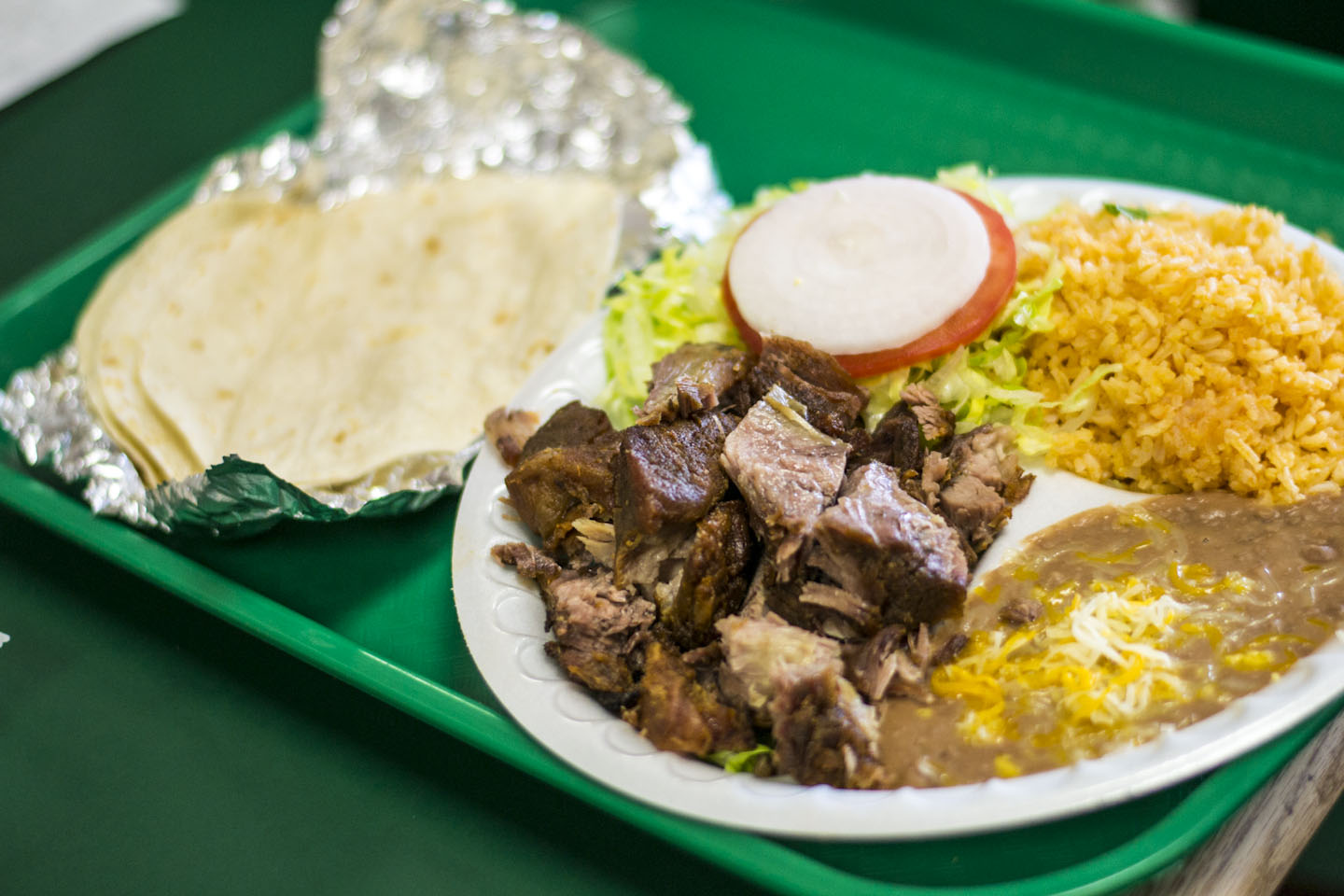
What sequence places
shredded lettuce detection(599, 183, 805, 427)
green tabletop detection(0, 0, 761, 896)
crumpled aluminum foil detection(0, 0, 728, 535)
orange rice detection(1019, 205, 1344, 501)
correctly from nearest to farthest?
green tabletop detection(0, 0, 761, 896)
orange rice detection(1019, 205, 1344, 501)
shredded lettuce detection(599, 183, 805, 427)
crumpled aluminum foil detection(0, 0, 728, 535)

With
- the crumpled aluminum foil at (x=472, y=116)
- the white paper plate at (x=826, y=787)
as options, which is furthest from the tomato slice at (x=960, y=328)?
the crumpled aluminum foil at (x=472, y=116)

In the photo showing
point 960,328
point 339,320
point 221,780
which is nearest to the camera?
point 221,780

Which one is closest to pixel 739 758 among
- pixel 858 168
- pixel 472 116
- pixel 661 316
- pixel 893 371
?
pixel 893 371

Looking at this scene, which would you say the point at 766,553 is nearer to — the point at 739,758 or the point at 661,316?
the point at 739,758

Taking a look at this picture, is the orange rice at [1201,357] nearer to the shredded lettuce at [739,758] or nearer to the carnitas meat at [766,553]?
the carnitas meat at [766,553]

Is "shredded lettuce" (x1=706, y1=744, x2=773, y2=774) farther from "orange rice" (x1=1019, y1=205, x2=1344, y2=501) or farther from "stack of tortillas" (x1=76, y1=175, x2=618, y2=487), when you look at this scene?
"stack of tortillas" (x1=76, y1=175, x2=618, y2=487)

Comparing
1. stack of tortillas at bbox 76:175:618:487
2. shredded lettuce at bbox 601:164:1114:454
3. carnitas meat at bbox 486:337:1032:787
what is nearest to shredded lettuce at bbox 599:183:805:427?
shredded lettuce at bbox 601:164:1114:454
